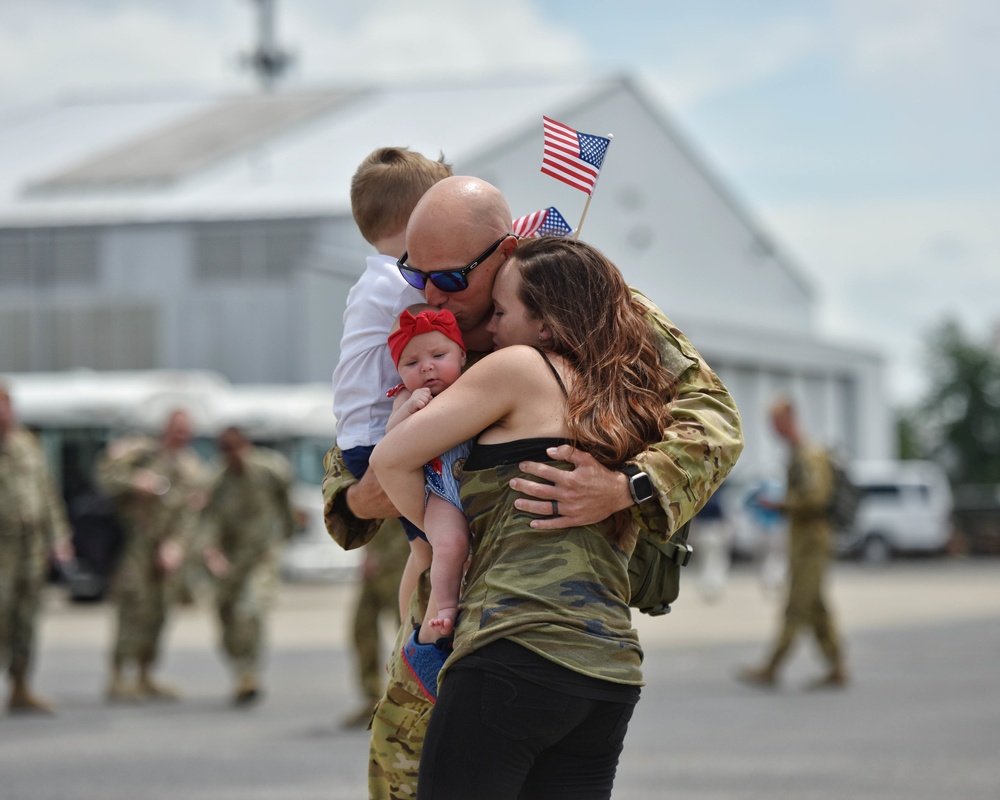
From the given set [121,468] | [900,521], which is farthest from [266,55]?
[121,468]

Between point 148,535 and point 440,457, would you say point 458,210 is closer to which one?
point 440,457

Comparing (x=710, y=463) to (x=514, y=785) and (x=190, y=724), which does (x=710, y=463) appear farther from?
(x=190, y=724)

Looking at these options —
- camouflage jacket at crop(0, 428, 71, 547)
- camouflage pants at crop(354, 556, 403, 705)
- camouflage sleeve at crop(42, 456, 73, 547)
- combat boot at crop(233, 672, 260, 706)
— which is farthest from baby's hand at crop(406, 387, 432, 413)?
camouflage sleeve at crop(42, 456, 73, 547)

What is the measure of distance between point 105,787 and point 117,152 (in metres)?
39.9

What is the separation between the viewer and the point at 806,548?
11.4 meters

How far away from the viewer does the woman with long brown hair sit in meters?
2.89

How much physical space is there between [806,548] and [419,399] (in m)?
8.70

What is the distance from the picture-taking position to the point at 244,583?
11.0m

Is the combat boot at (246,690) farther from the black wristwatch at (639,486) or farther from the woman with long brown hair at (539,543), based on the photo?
the black wristwatch at (639,486)

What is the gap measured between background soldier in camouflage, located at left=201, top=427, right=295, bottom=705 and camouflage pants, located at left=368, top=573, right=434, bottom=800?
25.0 feet

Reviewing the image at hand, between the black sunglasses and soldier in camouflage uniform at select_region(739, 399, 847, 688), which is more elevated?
the black sunglasses

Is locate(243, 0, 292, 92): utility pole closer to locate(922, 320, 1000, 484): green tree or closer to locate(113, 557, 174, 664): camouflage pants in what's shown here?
locate(922, 320, 1000, 484): green tree

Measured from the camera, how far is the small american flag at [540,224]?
3383mm

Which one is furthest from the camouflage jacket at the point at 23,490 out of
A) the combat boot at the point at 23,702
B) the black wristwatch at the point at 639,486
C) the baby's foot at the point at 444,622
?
the black wristwatch at the point at 639,486
